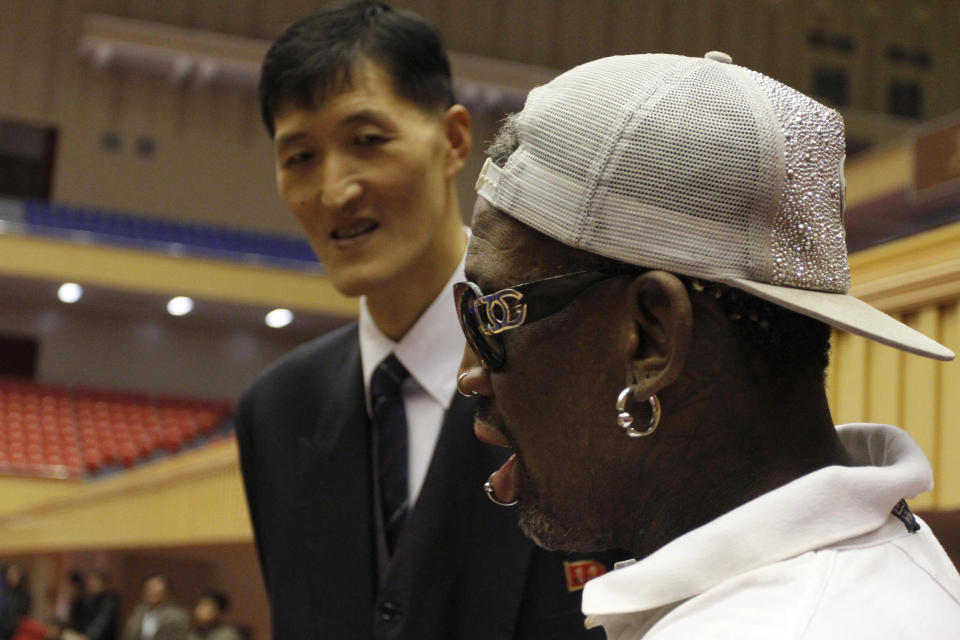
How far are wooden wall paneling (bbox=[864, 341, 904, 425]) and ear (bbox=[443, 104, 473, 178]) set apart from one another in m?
1.29

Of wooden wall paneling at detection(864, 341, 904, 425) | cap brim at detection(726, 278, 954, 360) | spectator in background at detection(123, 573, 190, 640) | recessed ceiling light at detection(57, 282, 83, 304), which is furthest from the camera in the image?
recessed ceiling light at detection(57, 282, 83, 304)

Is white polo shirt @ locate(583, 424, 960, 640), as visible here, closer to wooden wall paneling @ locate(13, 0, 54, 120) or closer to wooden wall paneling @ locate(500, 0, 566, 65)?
wooden wall paneling @ locate(13, 0, 54, 120)

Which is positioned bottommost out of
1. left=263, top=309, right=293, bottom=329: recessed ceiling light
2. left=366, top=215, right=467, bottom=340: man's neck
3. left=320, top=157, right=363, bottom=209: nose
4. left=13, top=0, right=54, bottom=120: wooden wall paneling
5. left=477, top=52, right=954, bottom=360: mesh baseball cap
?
left=263, top=309, right=293, bottom=329: recessed ceiling light

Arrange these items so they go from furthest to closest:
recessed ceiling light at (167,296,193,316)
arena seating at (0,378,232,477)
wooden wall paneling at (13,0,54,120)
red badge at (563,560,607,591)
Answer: wooden wall paneling at (13,0,54,120)
recessed ceiling light at (167,296,193,316)
arena seating at (0,378,232,477)
red badge at (563,560,607,591)

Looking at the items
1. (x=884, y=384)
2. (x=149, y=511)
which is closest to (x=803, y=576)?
(x=884, y=384)

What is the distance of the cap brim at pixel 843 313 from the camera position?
2.72 feet

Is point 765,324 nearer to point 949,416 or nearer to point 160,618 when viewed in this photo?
point 949,416

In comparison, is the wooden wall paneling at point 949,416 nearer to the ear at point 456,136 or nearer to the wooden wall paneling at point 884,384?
the wooden wall paneling at point 884,384

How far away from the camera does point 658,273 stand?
2.76 feet

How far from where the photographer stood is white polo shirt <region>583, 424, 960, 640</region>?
0.70 m

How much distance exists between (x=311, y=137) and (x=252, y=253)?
43.1 feet

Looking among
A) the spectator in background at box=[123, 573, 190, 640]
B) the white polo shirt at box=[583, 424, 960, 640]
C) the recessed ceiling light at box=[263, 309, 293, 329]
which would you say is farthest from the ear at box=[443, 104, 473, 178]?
the recessed ceiling light at box=[263, 309, 293, 329]

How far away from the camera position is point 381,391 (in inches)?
68.3

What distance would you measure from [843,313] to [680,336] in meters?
0.12
